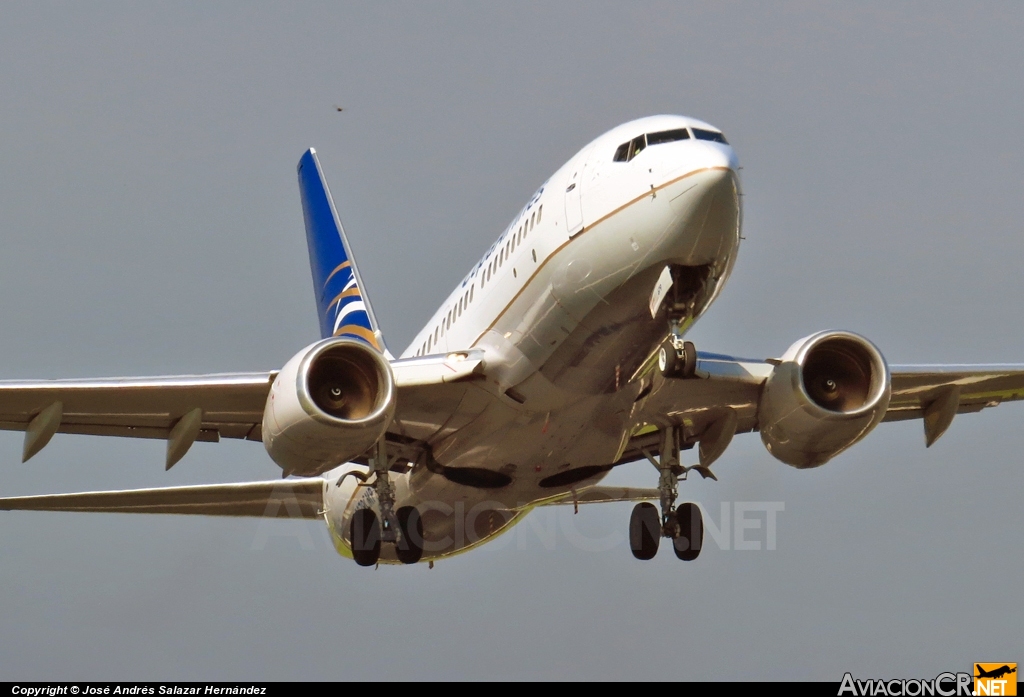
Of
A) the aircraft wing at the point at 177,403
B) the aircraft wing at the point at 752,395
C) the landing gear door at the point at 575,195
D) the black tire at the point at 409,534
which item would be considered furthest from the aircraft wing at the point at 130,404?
the aircraft wing at the point at 752,395

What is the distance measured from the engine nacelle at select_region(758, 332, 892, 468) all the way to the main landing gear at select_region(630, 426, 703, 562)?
177 cm

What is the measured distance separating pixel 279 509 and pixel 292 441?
6971 millimetres

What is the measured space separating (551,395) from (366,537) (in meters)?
4.60

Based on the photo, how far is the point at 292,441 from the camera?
65.8 feet

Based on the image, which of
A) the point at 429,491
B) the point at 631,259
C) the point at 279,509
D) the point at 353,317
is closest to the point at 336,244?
the point at 353,317

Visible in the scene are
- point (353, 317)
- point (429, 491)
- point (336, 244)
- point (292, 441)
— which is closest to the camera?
point (292, 441)

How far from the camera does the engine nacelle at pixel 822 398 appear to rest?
71.7 ft

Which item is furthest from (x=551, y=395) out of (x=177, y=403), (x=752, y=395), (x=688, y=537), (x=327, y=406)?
(x=177, y=403)

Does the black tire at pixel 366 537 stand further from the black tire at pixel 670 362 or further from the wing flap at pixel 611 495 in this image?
the black tire at pixel 670 362

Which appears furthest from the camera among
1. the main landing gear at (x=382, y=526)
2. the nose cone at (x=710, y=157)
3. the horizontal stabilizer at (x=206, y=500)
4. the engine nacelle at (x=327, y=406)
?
the horizontal stabilizer at (x=206, y=500)

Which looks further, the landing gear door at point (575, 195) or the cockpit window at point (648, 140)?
the landing gear door at point (575, 195)

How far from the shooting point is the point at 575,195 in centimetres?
1933

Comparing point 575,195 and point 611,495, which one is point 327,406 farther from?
point 611,495

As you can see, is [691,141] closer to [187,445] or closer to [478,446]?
[478,446]
